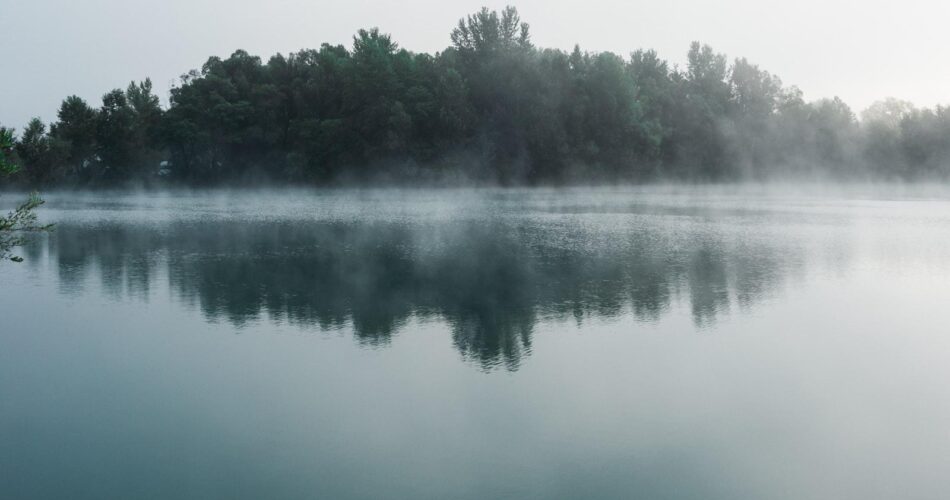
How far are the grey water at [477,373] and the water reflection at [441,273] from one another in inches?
5.2

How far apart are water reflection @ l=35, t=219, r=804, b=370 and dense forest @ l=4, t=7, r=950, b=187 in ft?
125

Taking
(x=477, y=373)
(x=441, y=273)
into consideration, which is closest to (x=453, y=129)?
(x=441, y=273)

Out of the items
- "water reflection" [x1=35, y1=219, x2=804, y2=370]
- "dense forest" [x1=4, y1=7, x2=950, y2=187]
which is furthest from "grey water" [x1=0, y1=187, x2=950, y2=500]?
"dense forest" [x1=4, y1=7, x2=950, y2=187]

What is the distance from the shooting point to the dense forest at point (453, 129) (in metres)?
70.8

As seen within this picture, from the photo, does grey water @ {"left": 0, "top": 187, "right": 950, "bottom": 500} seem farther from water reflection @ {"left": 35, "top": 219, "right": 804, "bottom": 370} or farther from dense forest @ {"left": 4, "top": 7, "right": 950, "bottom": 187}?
dense forest @ {"left": 4, "top": 7, "right": 950, "bottom": 187}

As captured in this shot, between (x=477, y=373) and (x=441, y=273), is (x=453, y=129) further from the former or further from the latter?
(x=477, y=373)

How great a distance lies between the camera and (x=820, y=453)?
344 inches

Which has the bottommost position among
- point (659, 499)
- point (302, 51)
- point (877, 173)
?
point (659, 499)

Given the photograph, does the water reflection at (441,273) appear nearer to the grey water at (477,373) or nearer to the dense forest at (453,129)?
the grey water at (477,373)

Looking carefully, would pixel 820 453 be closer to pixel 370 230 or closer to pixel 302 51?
pixel 370 230

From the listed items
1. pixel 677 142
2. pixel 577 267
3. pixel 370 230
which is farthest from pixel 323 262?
pixel 677 142

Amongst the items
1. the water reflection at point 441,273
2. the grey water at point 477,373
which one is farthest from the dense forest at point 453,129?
the grey water at point 477,373

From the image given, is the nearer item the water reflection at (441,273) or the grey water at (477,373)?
the grey water at (477,373)

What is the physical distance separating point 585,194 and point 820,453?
183 feet
